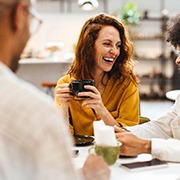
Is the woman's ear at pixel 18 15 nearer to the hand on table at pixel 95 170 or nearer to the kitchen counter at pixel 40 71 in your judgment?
the hand on table at pixel 95 170

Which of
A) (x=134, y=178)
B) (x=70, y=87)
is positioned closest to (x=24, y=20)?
(x=134, y=178)

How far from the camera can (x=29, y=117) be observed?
749 millimetres

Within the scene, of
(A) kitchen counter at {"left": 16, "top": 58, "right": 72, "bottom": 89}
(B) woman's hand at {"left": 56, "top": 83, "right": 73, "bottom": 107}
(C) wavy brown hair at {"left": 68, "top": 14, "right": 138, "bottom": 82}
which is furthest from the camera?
(A) kitchen counter at {"left": 16, "top": 58, "right": 72, "bottom": 89}

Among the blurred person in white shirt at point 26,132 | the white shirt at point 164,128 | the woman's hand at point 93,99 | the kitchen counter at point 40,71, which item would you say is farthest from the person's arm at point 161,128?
the kitchen counter at point 40,71

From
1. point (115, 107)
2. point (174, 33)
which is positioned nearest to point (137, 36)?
point (115, 107)

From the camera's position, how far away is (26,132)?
742 millimetres

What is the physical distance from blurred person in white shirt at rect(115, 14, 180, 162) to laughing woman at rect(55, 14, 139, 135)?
30 centimetres

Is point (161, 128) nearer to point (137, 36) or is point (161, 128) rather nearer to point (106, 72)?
point (106, 72)

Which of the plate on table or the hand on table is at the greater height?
the hand on table

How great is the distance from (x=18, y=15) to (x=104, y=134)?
688 millimetres

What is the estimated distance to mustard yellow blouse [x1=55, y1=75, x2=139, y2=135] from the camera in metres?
2.50

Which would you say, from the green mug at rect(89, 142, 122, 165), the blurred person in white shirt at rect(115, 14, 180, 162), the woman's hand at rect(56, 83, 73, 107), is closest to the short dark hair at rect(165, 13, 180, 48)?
the blurred person in white shirt at rect(115, 14, 180, 162)

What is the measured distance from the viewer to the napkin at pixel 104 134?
1.38 meters

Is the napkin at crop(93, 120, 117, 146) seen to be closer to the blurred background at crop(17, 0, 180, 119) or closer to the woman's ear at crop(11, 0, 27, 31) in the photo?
the woman's ear at crop(11, 0, 27, 31)
